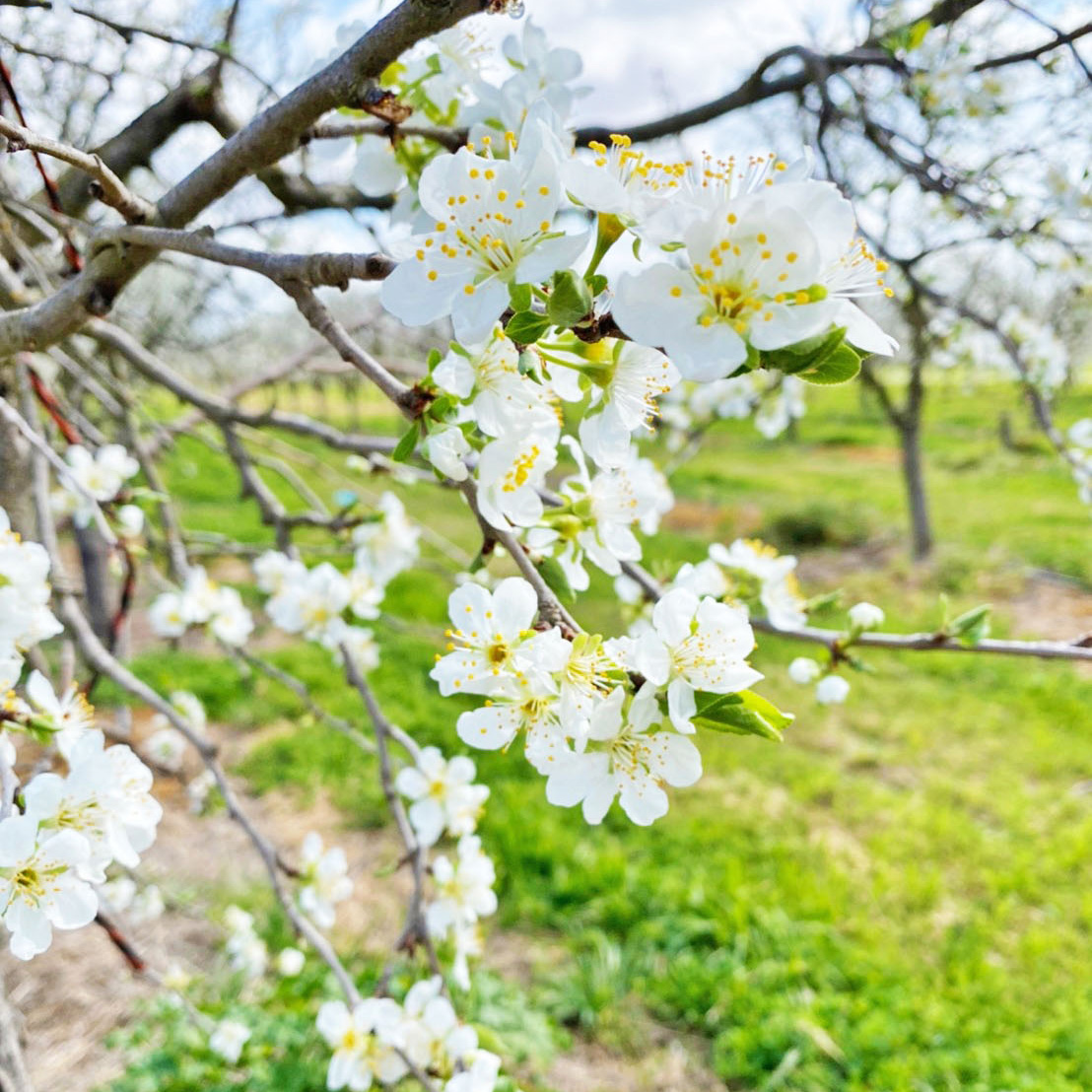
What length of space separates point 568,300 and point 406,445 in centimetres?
24

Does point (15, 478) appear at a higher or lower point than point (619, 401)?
higher

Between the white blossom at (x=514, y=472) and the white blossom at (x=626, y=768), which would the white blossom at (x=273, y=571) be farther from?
the white blossom at (x=626, y=768)

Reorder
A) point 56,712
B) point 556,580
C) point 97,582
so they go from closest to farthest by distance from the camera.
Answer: point 556,580, point 56,712, point 97,582

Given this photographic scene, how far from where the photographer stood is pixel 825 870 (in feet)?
10.5

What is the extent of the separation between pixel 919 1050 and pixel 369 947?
1.78 meters

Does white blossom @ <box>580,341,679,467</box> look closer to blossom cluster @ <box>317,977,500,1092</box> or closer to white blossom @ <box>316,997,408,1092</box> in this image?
blossom cluster @ <box>317,977,500,1092</box>

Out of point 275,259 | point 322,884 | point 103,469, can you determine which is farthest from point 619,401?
point 103,469

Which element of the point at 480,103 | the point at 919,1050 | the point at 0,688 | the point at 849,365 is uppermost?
the point at 480,103

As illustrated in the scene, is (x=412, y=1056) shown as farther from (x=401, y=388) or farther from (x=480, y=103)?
(x=480, y=103)

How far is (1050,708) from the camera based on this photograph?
471cm

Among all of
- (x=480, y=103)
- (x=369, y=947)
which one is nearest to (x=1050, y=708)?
(x=369, y=947)

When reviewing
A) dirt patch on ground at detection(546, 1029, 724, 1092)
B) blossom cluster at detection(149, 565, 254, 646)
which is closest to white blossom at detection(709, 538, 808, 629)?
blossom cluster at detection(149, 565, 254, 646)

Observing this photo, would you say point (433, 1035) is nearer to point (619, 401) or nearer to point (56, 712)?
point (56, 712)

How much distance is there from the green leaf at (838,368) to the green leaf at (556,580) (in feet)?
1.15
